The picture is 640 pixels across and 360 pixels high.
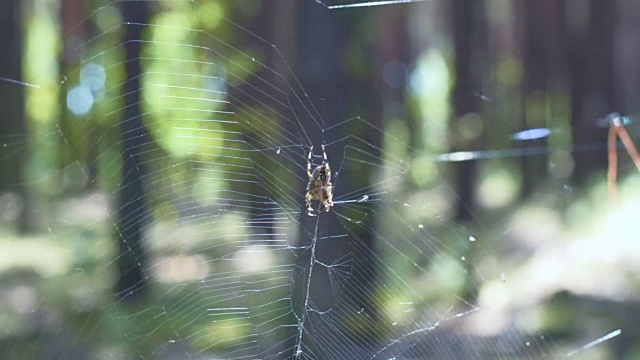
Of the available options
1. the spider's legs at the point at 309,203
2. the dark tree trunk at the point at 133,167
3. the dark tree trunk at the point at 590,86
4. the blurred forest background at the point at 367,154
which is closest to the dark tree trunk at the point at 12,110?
the blurred forest background at the point at 367,154

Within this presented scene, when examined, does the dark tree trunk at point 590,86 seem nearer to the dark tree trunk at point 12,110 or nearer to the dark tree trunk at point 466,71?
the dark tree trunk at point 466,71

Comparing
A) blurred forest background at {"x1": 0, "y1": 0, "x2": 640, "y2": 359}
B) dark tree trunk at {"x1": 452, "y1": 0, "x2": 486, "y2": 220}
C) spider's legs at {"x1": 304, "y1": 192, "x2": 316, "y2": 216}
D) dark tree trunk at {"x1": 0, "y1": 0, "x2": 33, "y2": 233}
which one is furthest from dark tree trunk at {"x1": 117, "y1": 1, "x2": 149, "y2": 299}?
dark tree trunk at {"x1": 452, "y1": 0, "x2": 486, "y2": 220}

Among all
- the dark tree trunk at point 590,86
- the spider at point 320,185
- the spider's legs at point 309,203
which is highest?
the dark tree trunk at point 590,86

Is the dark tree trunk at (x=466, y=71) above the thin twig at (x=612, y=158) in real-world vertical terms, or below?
above

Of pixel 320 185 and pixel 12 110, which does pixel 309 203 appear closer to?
pixel 320 185

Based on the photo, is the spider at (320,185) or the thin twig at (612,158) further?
the thin twig at (612,158)

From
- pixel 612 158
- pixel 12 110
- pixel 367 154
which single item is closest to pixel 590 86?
pixel 612 158

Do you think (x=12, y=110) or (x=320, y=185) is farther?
(x=12, y=110)

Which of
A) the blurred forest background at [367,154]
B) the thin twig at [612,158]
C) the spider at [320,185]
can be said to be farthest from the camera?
the thin twig at [612,158]
